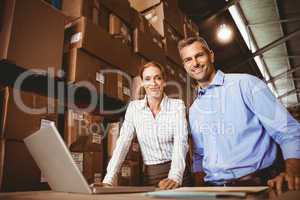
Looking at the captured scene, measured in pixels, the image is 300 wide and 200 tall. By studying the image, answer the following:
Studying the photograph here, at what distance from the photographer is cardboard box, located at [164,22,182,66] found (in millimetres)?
2678

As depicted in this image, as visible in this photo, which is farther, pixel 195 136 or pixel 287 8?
pixel 287 8

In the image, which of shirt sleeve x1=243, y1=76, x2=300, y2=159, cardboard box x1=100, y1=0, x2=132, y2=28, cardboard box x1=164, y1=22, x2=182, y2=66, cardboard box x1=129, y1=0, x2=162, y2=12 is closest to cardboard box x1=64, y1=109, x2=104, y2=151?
cardboard box x1=100, y1=0, x2=132, y2=28

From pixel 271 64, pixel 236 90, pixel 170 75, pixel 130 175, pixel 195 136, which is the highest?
pixel 271 64

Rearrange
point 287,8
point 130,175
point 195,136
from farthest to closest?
point 287,8 → point 130,175 → point 195,136

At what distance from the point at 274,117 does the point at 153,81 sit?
0.76 m

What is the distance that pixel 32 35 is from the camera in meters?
1.48

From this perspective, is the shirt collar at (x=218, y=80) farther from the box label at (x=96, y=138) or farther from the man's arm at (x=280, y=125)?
the box label at (x=96, y=138)

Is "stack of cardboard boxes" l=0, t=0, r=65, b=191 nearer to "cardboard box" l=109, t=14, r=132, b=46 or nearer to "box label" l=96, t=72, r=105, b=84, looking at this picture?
"box label" l=96, t=72, r=105, b=84

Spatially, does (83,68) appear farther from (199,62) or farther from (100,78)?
(199,62)

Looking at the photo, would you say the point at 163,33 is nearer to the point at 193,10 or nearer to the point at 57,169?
the point at 193,10

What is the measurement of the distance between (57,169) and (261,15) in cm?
422

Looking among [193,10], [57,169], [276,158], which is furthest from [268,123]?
[193,10]

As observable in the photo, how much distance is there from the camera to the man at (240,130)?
3.82ft

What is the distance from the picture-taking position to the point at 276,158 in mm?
1257
